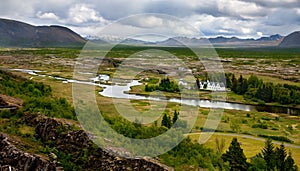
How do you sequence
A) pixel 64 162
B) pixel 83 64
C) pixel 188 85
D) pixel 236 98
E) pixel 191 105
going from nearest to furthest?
pixel 64 162 → pixel 191 105 → pixel 236 98 → pixel 188 85 → pixel 83 64

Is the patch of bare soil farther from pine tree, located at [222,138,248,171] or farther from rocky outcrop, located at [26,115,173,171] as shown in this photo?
pine tree, located at [222,138,248,171]

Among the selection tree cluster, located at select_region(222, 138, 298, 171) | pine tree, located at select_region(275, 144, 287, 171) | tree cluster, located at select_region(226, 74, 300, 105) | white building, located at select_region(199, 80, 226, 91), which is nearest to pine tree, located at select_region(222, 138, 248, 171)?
tree cluster, located at select_region(222, 138, 298, 171)

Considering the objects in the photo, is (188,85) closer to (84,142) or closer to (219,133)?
(219,133)

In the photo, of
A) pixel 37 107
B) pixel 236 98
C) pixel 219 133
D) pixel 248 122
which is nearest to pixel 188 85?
pixel 236 98

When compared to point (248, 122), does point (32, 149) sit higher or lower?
higher

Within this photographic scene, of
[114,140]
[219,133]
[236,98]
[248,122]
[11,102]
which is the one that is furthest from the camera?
[236,98]

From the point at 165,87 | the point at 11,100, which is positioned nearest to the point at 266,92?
the point at 165,87
